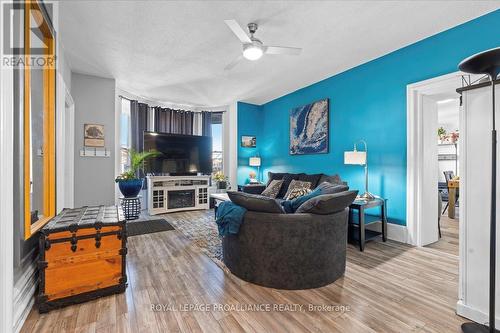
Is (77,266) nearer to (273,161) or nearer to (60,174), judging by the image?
(60,174)

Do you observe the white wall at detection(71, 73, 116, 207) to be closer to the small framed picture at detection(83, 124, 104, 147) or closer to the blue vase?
the small framed picture at detection(83, 124, 104, 147)

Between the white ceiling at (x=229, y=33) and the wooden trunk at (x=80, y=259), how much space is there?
2.16 m

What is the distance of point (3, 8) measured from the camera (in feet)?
4.10

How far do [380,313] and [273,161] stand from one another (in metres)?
4.45

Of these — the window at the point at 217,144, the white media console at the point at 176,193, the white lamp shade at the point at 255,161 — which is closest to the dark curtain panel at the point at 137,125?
the white media console at the point at 176,193

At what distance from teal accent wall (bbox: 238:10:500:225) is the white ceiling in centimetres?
16

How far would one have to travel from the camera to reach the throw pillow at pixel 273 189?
4.51m

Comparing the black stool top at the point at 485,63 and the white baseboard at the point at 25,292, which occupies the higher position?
the black stool top at the point at 485,63

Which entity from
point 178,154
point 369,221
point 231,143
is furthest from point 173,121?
point 369,221

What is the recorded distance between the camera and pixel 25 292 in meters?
1.72

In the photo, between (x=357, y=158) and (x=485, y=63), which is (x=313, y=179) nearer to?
(x=357, y=158)

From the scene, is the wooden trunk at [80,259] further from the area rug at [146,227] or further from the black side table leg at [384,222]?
the black side table leg at [384,222]

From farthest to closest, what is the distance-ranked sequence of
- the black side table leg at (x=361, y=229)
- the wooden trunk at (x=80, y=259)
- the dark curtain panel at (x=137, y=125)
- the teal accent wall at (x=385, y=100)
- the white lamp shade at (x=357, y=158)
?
the dark curtain panel at (x=137, y=125)
the white lamp shade at (x=357, y=158)
the black side table leg at (x=361, y=229)
the teal accent wall at (x=385, y=100)
the wooden trunk at (x=80, y=259)

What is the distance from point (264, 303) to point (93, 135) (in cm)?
408
